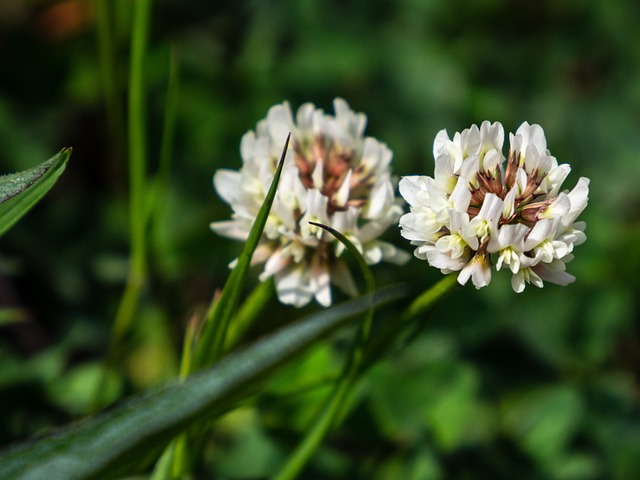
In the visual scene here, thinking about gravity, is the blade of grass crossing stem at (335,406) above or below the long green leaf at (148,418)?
below

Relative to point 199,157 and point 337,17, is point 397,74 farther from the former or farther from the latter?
point 199,157

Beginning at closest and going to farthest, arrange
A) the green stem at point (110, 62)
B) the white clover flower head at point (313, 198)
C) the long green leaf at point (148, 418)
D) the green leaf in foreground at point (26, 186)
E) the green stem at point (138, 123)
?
the long green leaf at point (148, 418), the green leaf in foreground at point (26, 186), the white clover flower head at point (313, 198), the green stem at point (138, 123), the green stem at point (110, 62)

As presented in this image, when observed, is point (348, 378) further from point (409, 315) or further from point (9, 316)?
point (9, 316)

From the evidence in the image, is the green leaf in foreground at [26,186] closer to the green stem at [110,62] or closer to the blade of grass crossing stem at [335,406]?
the blade of grass crossing stem at [335,406]

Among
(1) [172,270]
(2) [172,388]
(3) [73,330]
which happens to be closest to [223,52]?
(1) [172,270]

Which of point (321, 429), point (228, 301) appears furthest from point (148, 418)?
point (321, 429)

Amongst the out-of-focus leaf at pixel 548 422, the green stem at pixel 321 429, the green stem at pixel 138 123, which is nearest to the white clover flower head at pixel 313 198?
the green stem at pixel 321 429

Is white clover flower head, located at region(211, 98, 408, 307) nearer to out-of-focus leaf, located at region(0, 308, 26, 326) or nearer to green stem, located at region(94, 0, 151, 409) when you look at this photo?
green stem, located at region(94, 0, 151, 409)
